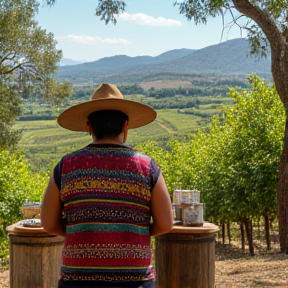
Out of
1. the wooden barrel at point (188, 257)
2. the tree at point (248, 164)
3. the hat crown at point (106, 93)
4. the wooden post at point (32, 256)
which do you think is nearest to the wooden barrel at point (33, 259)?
the wooden post at point (32, 256)

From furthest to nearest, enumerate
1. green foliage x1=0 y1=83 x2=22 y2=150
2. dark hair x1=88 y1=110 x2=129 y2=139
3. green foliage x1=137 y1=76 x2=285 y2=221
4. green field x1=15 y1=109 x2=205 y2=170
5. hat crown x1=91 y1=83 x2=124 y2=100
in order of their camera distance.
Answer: green field x1=15 y1=109 x2=205 y2=170 < green foliage x1=0 y1=83 x2=22 y2=150 < green foliage x1=137 y1=76 x2=285 y2=221 < hat crown x1=91 y1=83 x2=124 y2=100 < dark hair x1=88 y1=110 x2=129 y2=139

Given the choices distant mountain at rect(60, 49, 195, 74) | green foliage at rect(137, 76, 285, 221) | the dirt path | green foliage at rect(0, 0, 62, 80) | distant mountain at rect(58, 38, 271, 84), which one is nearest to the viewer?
the dirt path

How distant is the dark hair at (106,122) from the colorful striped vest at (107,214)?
85 millimetres

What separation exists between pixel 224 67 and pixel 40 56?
3098 inches

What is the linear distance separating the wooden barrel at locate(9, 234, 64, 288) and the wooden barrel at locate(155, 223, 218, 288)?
980 millimetres

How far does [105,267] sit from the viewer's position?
240cm

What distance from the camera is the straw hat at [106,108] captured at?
105 inches

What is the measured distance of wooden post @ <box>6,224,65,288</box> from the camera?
481 cm

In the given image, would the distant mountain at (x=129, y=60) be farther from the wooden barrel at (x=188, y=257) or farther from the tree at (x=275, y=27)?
the wooden barrel at (x=188, y=257)

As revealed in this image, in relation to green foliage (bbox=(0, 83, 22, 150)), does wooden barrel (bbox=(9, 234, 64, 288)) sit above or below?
below

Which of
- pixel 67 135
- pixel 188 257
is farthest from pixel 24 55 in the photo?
pixel 67 135

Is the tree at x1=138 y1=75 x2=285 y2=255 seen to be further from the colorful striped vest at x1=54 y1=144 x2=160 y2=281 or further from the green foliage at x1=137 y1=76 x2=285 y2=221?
Result: the colorful striped vest at x1=54 y1=144 x2=160 y2=281

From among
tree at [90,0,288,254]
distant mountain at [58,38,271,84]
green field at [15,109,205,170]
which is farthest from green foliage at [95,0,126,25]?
distant mountain at [58,38,271,84]

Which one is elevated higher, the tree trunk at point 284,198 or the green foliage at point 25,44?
the green foliage at point 25,44
